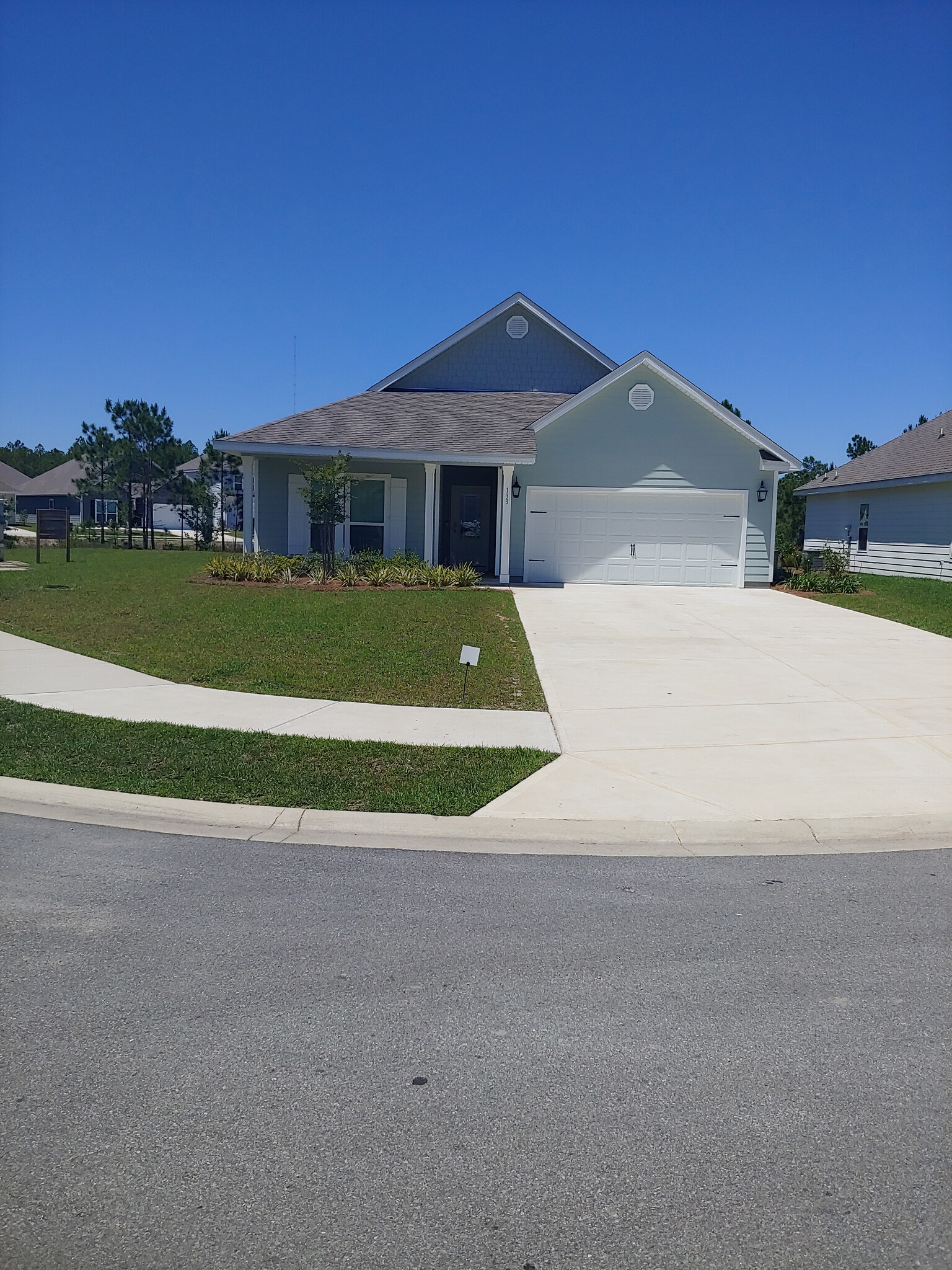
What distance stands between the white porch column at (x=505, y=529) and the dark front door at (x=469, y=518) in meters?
3.05

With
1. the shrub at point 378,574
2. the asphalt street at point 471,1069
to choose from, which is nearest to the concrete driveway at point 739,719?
the asphalt street at point 471,1069

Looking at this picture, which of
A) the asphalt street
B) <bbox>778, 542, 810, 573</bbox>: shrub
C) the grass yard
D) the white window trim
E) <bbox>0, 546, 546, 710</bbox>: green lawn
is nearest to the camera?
the asphalt street

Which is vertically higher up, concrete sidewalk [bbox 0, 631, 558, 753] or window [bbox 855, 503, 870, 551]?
window [bbox 855, 503, 870, 551]

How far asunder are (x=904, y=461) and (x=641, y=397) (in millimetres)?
11309

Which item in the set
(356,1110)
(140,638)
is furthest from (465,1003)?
(140,638)

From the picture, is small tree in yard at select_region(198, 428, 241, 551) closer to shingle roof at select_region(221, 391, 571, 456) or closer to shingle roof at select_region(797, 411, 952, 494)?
shingle roof at select_region(221, 391, 571, 456)

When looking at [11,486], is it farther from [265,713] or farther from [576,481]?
[265,713]

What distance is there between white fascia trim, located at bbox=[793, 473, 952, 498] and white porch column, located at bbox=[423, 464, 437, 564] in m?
13.6

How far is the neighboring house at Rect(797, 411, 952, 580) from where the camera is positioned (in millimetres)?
27531

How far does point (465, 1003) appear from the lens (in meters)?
3.99

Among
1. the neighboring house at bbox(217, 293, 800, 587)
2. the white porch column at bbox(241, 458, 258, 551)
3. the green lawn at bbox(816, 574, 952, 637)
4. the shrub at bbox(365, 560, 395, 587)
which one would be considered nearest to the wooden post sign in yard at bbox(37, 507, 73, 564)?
the white porch column at bbox(241, 458, 258, 551)

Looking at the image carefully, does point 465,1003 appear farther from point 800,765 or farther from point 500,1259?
point 800,765

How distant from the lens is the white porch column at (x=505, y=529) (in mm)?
23016

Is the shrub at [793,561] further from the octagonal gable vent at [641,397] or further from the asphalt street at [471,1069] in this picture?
the asphalt street at [471,1069]
